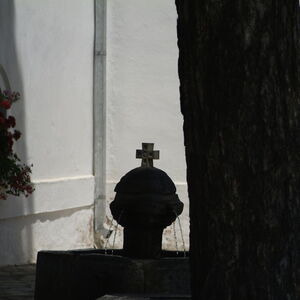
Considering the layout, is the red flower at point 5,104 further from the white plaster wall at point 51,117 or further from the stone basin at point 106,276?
the stone basin at point 106,276

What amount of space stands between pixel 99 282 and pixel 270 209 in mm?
2328

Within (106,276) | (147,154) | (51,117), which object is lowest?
(106,276)

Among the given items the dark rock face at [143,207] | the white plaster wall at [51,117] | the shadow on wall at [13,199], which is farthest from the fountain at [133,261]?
the white plaster wall at [51,117]

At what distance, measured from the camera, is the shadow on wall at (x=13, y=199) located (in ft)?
34.0

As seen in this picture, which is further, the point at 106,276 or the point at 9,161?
the point at 9,161

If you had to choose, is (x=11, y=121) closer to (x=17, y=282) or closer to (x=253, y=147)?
(x=17, y=282)

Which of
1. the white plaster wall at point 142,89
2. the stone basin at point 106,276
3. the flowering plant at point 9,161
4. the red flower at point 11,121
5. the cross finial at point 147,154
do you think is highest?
the white plaster wall at point 142,89

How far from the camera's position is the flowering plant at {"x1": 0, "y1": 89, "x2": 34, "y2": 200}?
32.2 feet

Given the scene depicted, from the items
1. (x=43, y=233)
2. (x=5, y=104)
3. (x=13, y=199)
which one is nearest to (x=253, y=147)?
(x=5, y=104)

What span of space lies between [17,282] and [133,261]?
2.59 meters

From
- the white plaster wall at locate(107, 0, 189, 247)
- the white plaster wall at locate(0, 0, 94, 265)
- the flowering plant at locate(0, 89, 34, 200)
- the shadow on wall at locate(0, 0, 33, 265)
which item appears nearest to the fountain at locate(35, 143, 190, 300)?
the flowering plant at locate(0, 89, 34, 200)

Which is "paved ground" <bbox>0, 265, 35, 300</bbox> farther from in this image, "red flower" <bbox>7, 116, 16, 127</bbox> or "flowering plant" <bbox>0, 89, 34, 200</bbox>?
"red flower" <bbox>7, 116, 16, 127</bbox>

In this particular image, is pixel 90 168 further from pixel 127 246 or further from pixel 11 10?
pixel 127 246

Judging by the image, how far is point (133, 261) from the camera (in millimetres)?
6898
